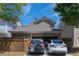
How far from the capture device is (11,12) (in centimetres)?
565

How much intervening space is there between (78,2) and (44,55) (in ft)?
4.03

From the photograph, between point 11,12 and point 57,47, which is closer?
point 57,47

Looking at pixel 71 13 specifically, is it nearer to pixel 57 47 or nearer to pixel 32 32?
pixel 57 47

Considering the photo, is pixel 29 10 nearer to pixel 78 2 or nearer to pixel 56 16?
pixel 56 16

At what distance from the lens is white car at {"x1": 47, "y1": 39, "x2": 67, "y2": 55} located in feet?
18.2

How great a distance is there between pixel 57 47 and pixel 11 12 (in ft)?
3.71

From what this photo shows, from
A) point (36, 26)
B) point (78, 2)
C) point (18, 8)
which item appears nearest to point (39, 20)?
point (36, 26)

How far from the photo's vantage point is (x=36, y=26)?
564 cm

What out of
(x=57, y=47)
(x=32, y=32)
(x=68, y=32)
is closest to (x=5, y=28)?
(x=32, y=32)

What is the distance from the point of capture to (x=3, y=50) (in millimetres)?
5656

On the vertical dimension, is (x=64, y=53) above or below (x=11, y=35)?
below

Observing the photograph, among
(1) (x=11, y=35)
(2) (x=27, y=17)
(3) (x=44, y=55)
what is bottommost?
(3) (x=44, y=55)

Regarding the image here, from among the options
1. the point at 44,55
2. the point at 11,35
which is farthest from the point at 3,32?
the point at 44,55

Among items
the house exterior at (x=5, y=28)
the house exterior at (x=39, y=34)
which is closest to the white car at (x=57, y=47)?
the house exterior at (x=39, y=34)
